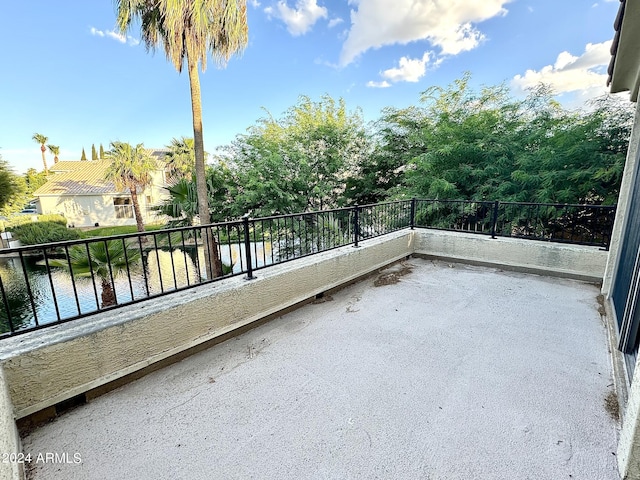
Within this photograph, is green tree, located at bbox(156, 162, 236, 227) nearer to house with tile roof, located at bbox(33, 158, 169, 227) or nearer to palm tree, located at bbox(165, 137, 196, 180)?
palm tree, located at bbox(165, 137, 196, 180)

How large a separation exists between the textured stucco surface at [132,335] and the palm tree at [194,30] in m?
2.83

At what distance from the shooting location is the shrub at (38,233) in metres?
13.9

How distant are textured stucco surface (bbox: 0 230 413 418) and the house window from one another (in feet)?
71.6

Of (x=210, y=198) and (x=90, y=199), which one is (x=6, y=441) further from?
(x=90, y=199)

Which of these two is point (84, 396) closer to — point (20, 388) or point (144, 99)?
point (20, 388)

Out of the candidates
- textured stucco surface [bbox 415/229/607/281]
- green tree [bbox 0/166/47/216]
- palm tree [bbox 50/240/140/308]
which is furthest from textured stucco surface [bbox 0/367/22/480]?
green tree [bbox 0/166/47/216]

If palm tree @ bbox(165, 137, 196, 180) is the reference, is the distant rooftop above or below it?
below

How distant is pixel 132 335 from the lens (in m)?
1.94

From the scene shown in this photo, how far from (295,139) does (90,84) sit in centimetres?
1670

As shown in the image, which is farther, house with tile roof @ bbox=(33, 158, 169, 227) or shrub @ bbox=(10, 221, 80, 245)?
house with tile roof @ bbox=(33, 158, 169, 227)

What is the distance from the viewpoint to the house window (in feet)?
66.0

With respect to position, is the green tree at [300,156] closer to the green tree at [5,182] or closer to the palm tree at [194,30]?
the palm tree at [194,30]

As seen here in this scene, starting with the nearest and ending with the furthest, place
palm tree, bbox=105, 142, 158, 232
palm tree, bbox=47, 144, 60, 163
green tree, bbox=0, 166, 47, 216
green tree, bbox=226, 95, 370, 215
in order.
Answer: green tree, bbox=226, 95, 370, 215, green tree, bbox=0, 166, 47, 216, palm tree, bbox=105, 142, 158, 232, palm tree, bbox=47, 144, 60, 163

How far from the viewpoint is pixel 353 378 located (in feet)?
6.73
